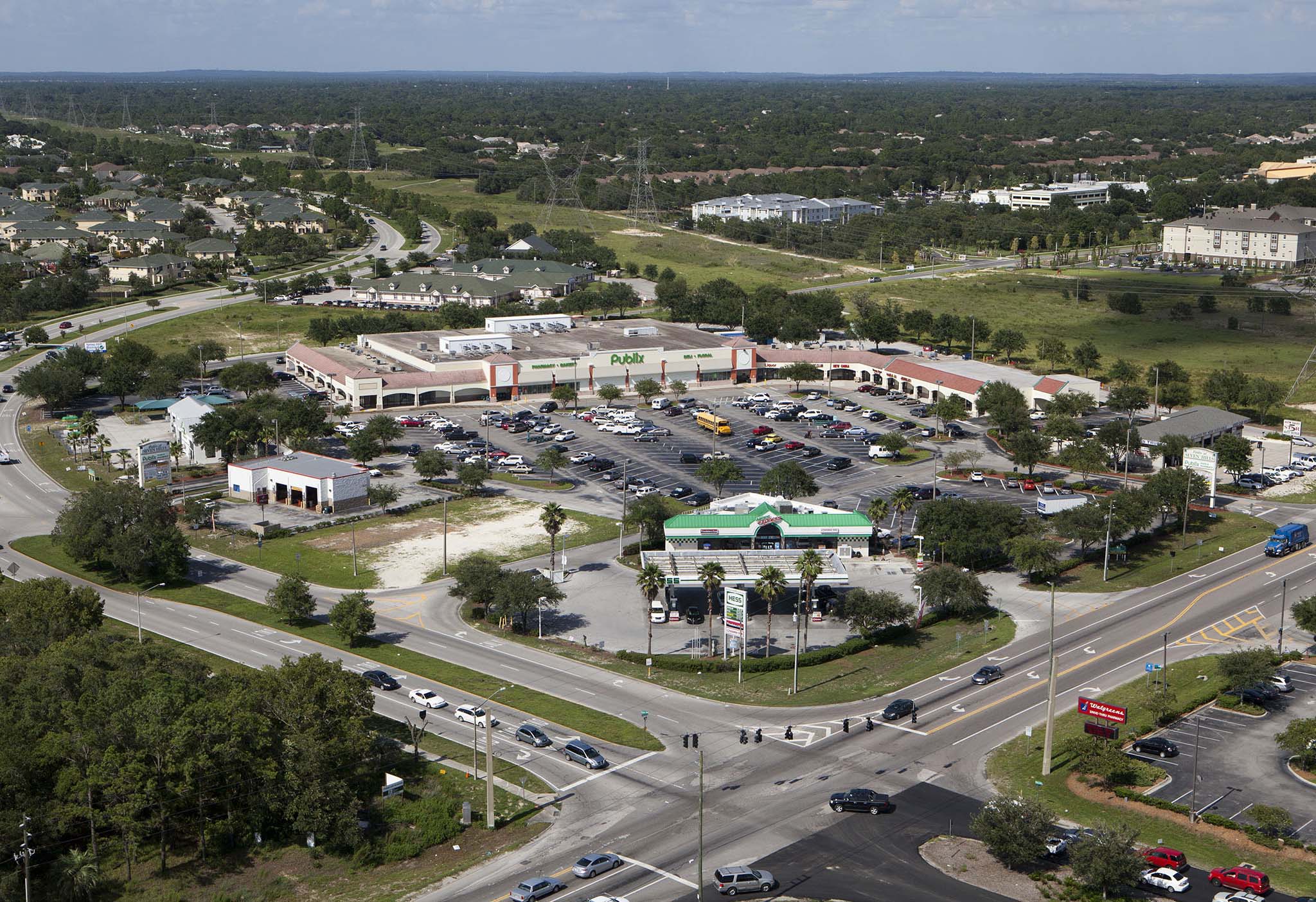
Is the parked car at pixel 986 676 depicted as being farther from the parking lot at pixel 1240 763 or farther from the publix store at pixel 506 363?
the publix store at pixel 506 363

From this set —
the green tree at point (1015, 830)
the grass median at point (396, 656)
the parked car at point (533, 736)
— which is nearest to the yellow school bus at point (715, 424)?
the grass median at point (396, 656)

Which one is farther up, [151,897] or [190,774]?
[190,774]

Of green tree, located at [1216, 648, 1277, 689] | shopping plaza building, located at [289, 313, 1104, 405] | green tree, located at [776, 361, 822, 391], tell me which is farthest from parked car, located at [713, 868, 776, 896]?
green tree, located at [776, 361, 822, 391]

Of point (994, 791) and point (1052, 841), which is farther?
point (994, 791)

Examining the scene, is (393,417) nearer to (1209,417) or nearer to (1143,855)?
(1209,417)

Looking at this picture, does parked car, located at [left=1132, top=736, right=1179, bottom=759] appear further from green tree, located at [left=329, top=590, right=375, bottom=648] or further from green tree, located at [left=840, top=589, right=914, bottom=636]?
green tree, located at [left=329, top=590, right=375, bottom=648]

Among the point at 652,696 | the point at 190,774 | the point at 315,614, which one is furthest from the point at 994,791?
the point at 315,614
